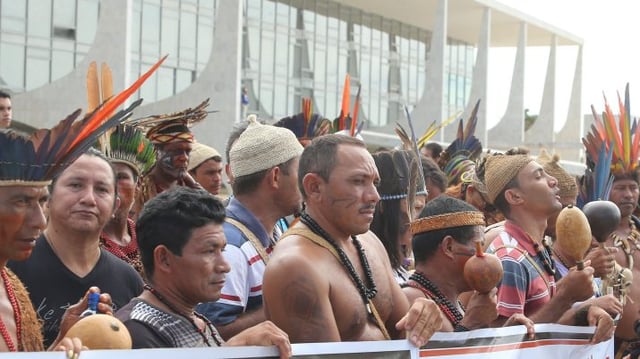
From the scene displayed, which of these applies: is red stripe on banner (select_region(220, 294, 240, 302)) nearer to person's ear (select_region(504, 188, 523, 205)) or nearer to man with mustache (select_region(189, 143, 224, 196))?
person's ear (select_region(504, 188, 523, 205))

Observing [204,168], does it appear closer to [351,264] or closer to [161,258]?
[351,264]

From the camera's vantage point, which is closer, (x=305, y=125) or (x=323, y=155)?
(x=323, y=155)

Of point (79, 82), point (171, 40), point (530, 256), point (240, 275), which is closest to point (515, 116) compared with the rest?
point (171, 40)

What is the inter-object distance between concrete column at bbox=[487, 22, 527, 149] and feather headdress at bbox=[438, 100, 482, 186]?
114 feet

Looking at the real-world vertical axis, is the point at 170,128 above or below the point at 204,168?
above

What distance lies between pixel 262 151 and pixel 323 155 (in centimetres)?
77

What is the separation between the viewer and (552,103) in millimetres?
48562

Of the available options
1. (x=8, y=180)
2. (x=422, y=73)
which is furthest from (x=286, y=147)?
(x=422, y=73)

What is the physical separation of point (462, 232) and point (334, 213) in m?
0.79

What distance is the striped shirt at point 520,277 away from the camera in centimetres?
519

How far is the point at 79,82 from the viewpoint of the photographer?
24922 millimetres

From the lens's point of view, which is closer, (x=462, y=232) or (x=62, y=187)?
(x=62, y=187)

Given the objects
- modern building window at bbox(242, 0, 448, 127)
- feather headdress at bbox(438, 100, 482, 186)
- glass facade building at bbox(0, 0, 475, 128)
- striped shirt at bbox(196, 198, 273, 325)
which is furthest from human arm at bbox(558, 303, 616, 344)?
modern building window at bbox(242, 0, 448, 127)

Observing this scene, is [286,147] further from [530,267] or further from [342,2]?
[342,2]
